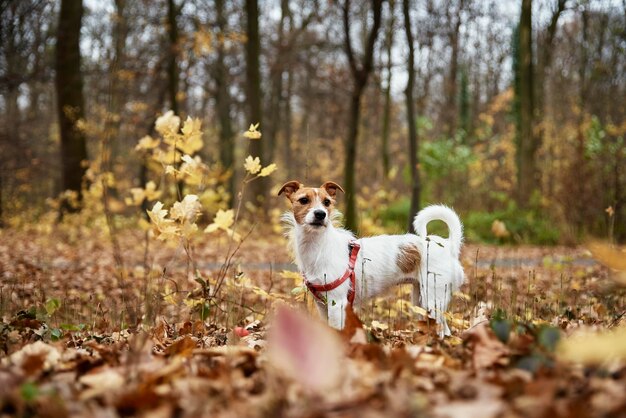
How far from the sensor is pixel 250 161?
3.77 meters

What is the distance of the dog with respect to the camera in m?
3.90

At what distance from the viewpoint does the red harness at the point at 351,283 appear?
3.86 meters

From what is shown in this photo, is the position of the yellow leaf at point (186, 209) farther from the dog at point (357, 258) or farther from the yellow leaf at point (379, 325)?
the yellow leaf at point (379, 325)

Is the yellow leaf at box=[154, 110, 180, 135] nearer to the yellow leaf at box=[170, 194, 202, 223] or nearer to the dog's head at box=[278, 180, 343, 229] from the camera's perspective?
the yellow leaf at box=[170, 194, 202, 223]

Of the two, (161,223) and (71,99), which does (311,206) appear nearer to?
(161,223)

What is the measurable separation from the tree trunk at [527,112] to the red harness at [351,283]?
11943mm

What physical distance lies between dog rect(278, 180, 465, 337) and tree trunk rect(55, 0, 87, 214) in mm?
11337

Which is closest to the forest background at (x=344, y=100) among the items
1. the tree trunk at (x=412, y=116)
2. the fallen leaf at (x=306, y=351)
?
the tree trunk at (x=412, y=116)

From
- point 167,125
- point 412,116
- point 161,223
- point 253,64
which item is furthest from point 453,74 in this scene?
point 161,223

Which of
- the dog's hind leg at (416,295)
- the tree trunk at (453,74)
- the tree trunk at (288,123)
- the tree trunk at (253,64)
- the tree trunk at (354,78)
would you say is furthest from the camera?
the tree trunk at (288,123)

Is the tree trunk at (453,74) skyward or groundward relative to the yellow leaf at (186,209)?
skyward

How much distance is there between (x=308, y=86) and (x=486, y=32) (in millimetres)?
8308

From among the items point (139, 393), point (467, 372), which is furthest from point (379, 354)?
point (139, 393)

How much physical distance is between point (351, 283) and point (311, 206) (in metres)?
0.64
